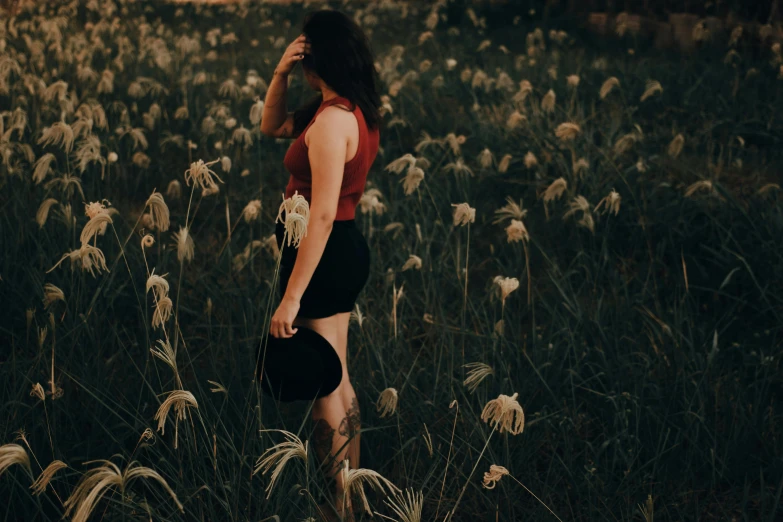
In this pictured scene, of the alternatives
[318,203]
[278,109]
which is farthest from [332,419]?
[278,109]

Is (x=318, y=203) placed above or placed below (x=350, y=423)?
above

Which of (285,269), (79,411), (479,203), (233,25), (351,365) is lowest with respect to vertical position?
(233,25)

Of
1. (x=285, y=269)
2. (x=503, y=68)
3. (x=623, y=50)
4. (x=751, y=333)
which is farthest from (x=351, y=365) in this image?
(x=623, y=50)

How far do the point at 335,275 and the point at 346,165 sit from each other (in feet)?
1.28

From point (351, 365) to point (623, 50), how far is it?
26.9 ft

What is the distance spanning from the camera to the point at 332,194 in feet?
8.68

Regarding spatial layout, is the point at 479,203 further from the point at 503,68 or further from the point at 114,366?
the point at 503,68

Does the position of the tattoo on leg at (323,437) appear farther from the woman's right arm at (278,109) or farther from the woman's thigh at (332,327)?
the woman's right arm at (278,109)

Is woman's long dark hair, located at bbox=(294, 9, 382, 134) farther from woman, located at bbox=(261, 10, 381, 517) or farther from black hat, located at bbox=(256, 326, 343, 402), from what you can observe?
→ black hat, located at bbox=(256, 326, 343, 402)

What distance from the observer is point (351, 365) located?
358 centimetres

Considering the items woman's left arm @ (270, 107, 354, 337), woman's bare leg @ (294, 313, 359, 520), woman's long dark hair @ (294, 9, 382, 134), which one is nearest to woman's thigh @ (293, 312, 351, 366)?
woman's bare leg @ (294, 313, 359, 520)

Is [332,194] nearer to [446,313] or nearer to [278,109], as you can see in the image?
[278,109]

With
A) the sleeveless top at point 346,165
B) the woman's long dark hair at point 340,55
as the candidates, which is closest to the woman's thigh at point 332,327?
the sleeveless top at point 346,165

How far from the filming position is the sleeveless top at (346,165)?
2.79 metres
